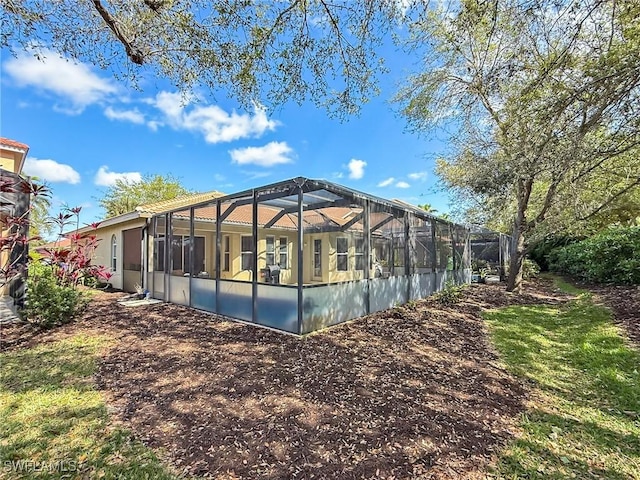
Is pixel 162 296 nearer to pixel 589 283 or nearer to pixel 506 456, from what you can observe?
pixel 506 456

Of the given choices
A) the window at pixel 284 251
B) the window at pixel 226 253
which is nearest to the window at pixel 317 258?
the window at pixel 284 251

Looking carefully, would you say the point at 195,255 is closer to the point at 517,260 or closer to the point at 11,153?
the point at 11,153

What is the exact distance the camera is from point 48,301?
630 cm

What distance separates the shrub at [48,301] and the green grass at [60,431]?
1914mm

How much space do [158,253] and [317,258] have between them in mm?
5673

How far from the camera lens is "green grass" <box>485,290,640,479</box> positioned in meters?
2.58

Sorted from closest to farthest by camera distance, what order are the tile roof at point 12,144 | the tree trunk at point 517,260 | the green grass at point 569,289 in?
the green grass at point 569,289 < the tree trunk at point 517,260 < the tile roof at point 12,144

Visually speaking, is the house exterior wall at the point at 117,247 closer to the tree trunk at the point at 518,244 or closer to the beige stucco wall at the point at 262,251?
the beige stucco wall at the point at 262,251

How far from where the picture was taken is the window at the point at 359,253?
818 cm

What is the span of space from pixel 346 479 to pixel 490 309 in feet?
25.7

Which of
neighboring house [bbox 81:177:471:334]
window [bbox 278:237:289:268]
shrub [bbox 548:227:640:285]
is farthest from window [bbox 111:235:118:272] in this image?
shrub [bbox 548:227:640:285]

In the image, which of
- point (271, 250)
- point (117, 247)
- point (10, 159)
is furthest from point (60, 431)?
point (10, 159)

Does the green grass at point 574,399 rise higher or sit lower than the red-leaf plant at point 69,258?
lower

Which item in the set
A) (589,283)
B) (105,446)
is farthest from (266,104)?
(589,283)
